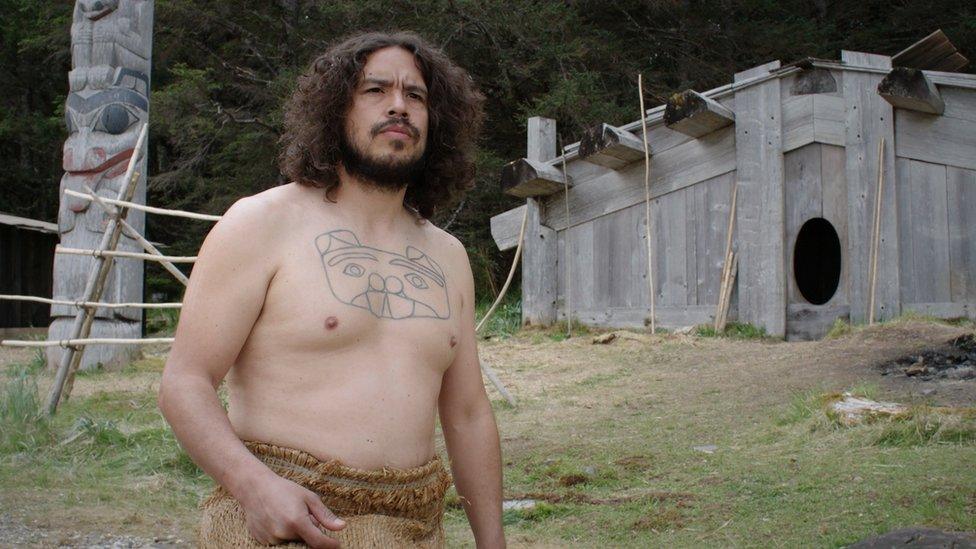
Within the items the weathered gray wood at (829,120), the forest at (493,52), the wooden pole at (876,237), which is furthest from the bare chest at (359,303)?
the forest at (493,52)

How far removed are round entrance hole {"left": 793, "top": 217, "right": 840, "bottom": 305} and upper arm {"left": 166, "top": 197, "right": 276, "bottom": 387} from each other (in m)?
9.48

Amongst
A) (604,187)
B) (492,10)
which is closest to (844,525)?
(604,187)

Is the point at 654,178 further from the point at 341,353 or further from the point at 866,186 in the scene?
the point at 341,353

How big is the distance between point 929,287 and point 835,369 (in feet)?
6.41

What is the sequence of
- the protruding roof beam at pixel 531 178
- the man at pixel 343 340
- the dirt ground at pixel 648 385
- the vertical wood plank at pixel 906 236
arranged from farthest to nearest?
the protruding roof beam at pixel 531 178, the vertical wood plank at pixel 906 236, the dirt ground at pixel 648 385, the man at pixel 343 340

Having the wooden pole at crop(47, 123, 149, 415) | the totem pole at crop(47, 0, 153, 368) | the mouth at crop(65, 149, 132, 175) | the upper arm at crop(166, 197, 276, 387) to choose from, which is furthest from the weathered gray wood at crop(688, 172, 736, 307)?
the upper arm at crop(166, 197, 276, 387)

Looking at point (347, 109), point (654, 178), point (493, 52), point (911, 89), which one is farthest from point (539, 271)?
point (347, 109)

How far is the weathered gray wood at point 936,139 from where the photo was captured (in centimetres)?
795

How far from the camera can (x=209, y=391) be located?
2.02 metres

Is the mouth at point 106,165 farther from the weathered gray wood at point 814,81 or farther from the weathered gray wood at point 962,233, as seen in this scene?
the weathered gray wood at point 962,233

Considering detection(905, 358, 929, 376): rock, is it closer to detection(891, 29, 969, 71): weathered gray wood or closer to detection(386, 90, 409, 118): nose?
detection(891, 29, 969, 71): weathered gray wood

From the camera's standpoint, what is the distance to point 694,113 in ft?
28.8

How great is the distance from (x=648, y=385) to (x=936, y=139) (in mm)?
3219

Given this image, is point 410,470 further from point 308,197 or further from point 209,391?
point 308,197
